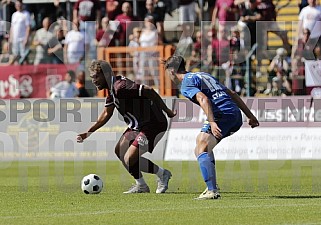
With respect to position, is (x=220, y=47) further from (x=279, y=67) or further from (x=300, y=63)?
(x=300, y=63)

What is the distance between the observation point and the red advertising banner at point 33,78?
23781mm

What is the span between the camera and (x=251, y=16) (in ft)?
74.5

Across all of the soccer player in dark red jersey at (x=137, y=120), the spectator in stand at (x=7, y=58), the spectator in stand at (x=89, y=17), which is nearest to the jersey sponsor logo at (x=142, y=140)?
the soccer player in dark red jersey at (x=137, y=120)

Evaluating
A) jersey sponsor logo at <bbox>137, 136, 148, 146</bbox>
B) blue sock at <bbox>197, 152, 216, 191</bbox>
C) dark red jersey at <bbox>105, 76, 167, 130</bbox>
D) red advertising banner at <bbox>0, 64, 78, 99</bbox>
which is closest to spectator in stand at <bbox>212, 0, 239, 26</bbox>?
red advertising banner at <bbox>0, 64, 78, 99</bbox>

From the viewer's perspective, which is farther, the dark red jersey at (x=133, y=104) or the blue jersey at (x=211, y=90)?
the dark red jersey at (x=133, y=104)

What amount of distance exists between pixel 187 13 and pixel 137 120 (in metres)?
10.9

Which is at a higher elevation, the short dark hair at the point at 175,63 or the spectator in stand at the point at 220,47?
the spectator in stand at the point at 220,47

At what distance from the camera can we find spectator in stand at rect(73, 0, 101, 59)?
79.3ft

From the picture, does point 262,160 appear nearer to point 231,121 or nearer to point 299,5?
point 299,5

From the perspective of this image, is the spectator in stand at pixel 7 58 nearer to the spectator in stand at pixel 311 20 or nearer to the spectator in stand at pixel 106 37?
the spectator in stand at pixel 106 37

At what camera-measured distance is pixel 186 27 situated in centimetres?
2372

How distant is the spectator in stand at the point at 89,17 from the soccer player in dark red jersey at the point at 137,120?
10287 millimetres

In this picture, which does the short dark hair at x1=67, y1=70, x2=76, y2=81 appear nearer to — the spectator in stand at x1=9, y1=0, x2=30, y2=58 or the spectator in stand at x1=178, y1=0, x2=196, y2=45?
the spectator in stand at x1=9, y1=0, x2=30, y2=58

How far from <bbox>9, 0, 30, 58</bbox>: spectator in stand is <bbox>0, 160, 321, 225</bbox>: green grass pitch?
5.42m
